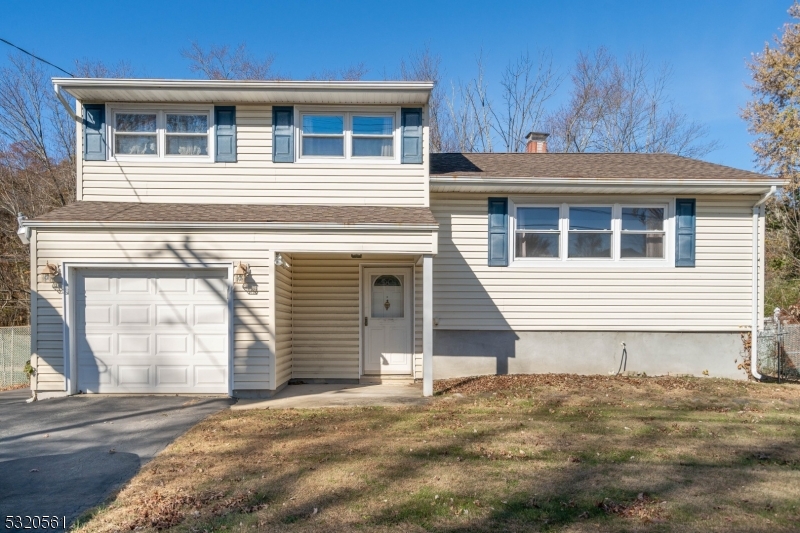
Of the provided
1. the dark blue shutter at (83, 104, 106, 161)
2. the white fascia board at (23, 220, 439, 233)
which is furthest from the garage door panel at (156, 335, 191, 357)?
the dark blue shutter at (83, 104, 106, 161)

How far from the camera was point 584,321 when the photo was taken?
35.9 ft

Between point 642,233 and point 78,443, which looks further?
point 642,233

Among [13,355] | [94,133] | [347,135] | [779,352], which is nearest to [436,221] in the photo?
[347,135]

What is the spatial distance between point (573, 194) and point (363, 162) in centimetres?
390

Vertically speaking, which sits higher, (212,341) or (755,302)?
(755,302)

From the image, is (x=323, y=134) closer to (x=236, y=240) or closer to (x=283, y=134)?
(x=283, y=134)

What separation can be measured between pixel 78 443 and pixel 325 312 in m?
4.84

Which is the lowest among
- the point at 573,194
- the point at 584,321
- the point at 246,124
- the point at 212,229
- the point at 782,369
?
the point at 782,369

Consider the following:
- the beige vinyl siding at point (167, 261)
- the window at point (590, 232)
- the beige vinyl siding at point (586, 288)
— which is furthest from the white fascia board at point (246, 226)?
the window at point (590, 232)

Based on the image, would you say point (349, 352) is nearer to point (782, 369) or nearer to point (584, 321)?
point (584, 321)

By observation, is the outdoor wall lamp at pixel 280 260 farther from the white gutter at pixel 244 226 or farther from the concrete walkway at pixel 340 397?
the concrete walkway at pixel 340 397

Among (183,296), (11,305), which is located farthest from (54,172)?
(183,296)

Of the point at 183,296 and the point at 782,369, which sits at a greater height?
the point at 183,296

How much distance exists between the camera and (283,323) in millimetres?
10109
